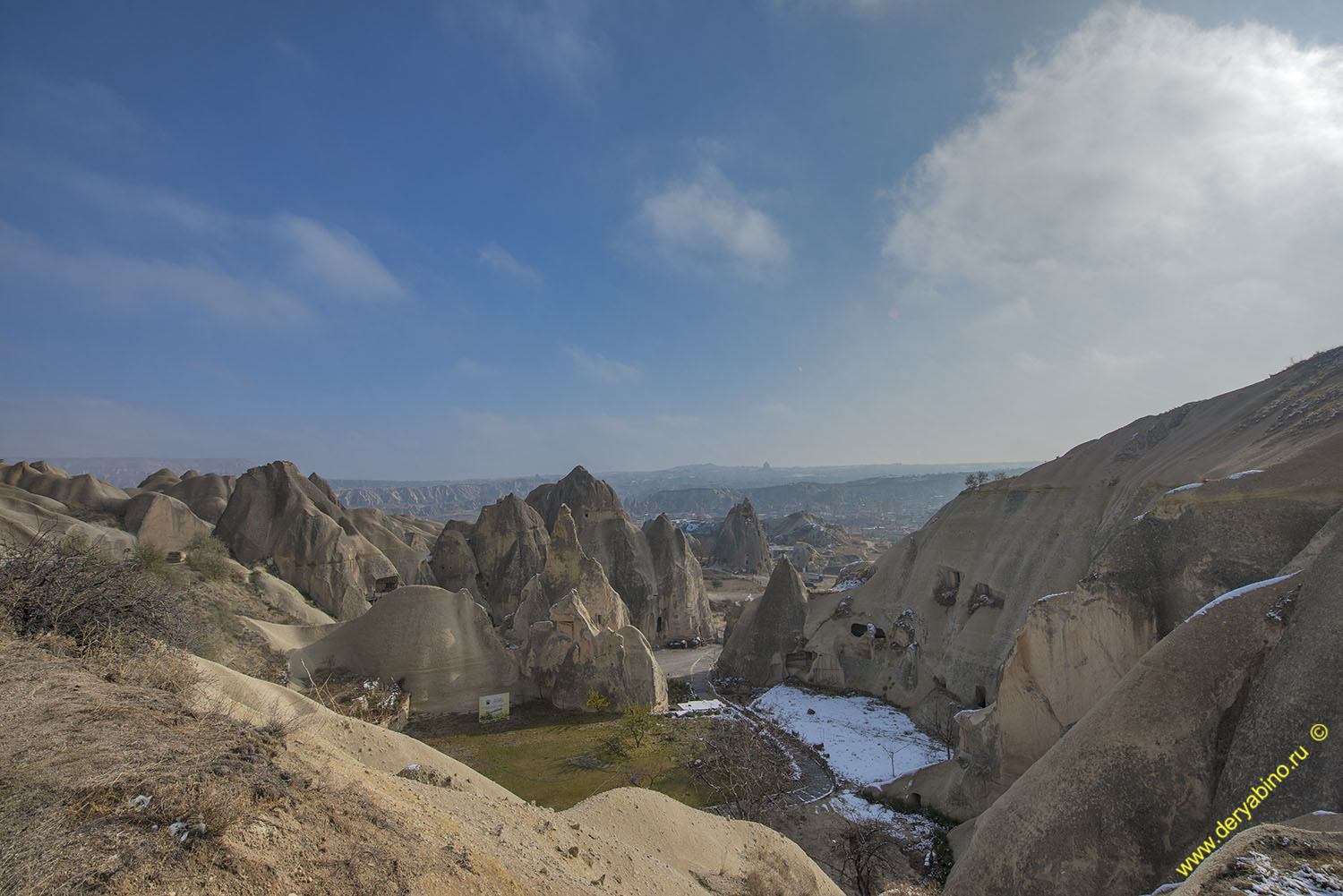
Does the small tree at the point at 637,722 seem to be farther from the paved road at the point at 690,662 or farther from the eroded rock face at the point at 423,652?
the paved road at the point at 690,662

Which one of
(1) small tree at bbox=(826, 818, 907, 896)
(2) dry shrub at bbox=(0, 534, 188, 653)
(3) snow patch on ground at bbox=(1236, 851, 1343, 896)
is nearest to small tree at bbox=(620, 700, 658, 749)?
(1) small tree at bbox=(826, 818, 907, 896)

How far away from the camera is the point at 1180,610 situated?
548 inches

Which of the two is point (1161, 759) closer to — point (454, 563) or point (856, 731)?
point (856, 731)

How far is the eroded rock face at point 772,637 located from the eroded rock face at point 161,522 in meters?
32.0

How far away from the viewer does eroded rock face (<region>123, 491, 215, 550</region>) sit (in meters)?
36.4

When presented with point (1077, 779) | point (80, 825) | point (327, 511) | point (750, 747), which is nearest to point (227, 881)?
point (80, 825)

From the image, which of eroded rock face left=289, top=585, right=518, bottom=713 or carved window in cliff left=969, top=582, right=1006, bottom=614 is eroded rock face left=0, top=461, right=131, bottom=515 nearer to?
eroded rock face left=289, top=585, right=518, bottom=713

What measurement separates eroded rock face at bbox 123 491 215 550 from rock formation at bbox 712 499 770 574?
2114 inches

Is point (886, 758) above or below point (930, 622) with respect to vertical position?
below

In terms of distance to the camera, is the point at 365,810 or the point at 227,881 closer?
the point at 227,881

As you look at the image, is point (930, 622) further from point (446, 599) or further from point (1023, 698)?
point (446, 599)

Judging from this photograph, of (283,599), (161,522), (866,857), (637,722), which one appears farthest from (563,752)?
(161,522)

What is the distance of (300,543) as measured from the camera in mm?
36812

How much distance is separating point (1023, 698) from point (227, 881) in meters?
16.8
